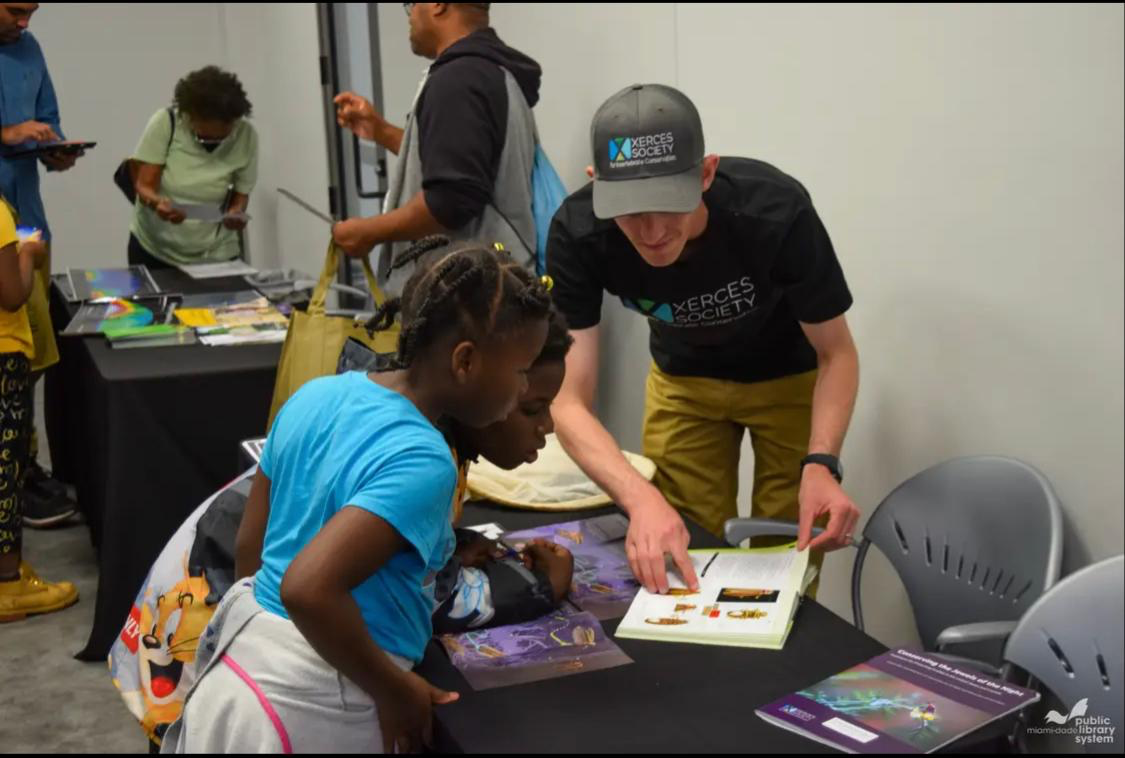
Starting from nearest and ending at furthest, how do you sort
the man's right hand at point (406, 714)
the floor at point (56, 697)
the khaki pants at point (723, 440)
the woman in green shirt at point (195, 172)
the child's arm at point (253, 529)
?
the man's right hand at point (406, 714)
the child's arm at point (253, 529)
the floor at point (56, 697)
the khaki pants at point (723, 440)
the woman in green shirt at point (195, 172)

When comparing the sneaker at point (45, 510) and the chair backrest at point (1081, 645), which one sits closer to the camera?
the chair backrest at point (1081, 645)

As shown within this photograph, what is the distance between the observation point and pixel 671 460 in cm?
235

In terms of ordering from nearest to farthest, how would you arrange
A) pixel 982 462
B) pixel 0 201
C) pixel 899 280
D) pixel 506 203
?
1. pixel 982 462
2. pixel 899 280
3. pixel 0 201
4. pixel 506 203

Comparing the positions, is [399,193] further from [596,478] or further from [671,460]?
[596,478]

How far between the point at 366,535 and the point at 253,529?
38cm

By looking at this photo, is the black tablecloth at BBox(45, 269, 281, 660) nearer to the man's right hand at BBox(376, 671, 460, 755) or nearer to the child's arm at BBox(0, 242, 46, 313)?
the child's arm at BBox(0, 242, 46, 313)

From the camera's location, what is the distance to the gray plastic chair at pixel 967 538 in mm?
1921

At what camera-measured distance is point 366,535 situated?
114 centimetres

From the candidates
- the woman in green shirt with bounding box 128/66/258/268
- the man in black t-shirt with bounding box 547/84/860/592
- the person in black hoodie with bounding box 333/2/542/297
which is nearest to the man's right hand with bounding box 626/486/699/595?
the man in black t-shirt with bounding box 547/84/860/592

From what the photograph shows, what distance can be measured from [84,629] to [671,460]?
4.33 ft

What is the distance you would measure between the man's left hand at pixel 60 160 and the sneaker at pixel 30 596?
100cm

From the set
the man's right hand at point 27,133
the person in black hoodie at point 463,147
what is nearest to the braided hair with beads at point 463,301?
the person in black hoodie at point 463,147

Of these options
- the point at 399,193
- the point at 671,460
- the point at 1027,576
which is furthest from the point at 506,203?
the point at 1027,576

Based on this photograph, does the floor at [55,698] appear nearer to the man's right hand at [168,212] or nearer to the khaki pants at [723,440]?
the khaki pants at [723,440]
